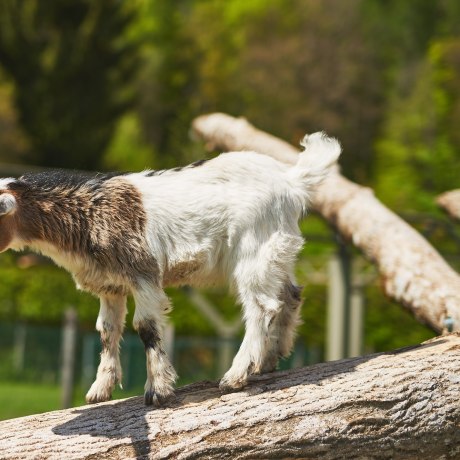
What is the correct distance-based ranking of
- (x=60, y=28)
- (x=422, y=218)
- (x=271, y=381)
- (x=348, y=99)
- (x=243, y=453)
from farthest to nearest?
(x=348, y=99) → (x=60, y=28) → (x=422, y=218) → (x=271, y=381) → (x=243, y=453)

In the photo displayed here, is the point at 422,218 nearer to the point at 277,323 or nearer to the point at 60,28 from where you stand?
the point at 277,323

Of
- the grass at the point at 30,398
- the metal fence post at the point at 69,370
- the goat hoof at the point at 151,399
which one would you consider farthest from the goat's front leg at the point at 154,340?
the metal fence post at the point at 69,370

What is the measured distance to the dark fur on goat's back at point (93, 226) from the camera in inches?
189

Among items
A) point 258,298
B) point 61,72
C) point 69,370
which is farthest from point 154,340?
point 61,72

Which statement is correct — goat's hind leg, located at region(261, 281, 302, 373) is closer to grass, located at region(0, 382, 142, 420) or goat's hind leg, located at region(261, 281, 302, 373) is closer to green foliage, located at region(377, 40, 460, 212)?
grass, located at region(0, 382, 142, 420)

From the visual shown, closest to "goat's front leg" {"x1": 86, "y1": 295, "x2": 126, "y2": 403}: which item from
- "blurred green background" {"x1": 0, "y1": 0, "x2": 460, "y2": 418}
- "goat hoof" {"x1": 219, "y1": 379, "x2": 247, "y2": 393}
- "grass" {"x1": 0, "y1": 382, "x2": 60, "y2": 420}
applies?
"goat hoof" {"x1": 219, "y1": 379, "x2": 247, "y2": 393}

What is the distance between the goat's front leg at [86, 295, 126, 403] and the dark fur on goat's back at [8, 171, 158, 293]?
0.69 ft

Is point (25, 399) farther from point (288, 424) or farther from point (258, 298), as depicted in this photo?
point (288, 424)

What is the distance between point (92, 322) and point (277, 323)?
16.6m

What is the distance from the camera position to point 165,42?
5097cm

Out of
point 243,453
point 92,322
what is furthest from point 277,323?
point 92,322

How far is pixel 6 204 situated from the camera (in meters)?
4.61

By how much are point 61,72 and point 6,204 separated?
1309 inches

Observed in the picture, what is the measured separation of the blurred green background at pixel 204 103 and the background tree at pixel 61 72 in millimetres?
55
